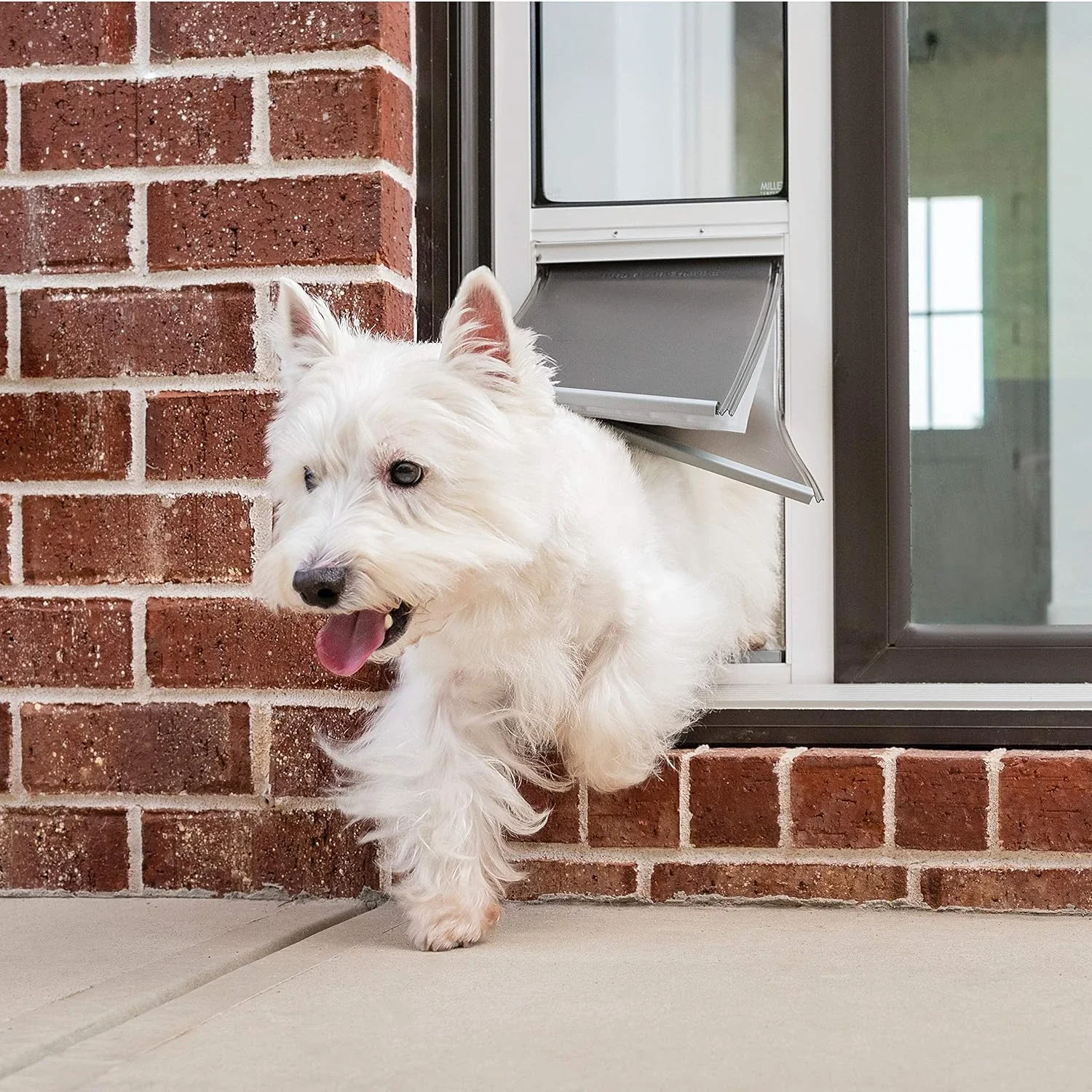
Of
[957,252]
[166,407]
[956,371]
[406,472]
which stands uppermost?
[957,252]

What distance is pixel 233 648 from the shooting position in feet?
7.33

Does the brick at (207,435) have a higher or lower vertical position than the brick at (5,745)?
higher

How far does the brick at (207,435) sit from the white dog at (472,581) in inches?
7.8

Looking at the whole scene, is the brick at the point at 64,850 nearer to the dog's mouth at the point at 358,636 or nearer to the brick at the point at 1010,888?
the dog's mouth at the point at 358,636

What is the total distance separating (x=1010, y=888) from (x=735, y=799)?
1.42 ft

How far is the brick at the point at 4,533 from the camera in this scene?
228 centimetres

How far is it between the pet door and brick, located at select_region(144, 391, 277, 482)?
1.60 feet

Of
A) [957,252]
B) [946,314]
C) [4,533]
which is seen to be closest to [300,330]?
[4,533]

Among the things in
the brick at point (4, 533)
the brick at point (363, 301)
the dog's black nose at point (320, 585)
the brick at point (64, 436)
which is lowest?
the dog's black nose at point (320, 585)

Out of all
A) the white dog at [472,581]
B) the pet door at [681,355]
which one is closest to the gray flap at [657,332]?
the pet door at [681,355]

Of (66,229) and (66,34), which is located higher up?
(66,34)

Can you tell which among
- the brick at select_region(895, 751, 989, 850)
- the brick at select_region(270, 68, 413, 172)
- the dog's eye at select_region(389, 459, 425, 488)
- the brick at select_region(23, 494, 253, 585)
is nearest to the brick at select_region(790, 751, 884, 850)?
the brick at select_region(895, 751, 989, 850)

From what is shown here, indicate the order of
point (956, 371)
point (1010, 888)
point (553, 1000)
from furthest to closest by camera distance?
point (956, 371), point (1010, 888), point (553, 1000)

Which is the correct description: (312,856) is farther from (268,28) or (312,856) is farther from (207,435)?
(268,28)
